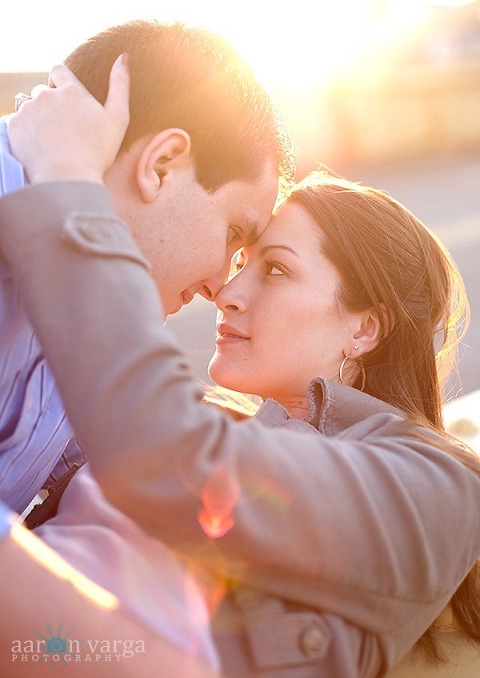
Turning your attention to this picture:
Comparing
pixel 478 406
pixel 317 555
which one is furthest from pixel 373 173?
pixel 317 555

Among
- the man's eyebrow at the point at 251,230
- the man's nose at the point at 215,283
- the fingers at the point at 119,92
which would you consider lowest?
the man's nose at the point at 215,283

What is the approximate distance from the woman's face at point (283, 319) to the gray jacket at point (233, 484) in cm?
96

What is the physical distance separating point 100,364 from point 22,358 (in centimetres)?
49

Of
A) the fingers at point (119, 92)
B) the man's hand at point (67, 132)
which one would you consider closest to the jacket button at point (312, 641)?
the man's hand at point (67, 132)

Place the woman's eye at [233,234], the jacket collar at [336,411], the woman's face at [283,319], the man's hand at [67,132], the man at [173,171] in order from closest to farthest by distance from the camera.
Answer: the man's hand at [67,132] → the man at [173,171] → the jacket collar at [336,411] → the woman's eye at [233,234] → the woman's face at [283,319]

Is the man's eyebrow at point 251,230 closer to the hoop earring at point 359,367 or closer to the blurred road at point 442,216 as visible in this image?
the hoop earring at point 359,367

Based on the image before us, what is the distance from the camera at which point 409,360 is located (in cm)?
290

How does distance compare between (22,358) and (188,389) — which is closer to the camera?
(188,389)

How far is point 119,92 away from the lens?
90.9 inches

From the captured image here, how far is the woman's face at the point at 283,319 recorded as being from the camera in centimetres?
282

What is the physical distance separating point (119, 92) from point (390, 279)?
1108 millimetres

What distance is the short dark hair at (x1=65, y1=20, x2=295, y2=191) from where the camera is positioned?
→ 2391 millimetres

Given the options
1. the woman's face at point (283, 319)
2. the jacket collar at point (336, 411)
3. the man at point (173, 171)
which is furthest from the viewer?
the woman's face at point (283, 319)

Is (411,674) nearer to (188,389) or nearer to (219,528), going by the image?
(219,528)
